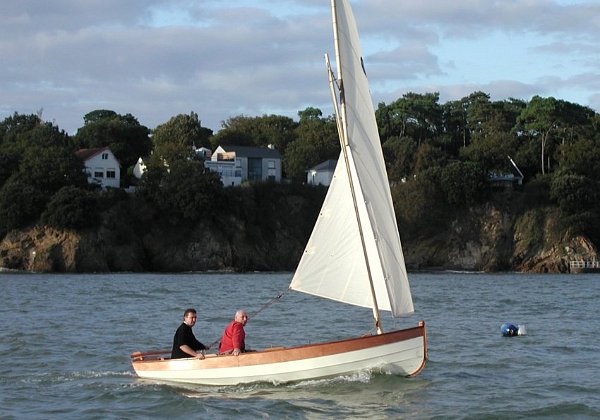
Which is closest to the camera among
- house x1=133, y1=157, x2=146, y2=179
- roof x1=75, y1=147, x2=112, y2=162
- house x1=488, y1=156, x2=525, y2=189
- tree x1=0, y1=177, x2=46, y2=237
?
tree x1=0, y1=177, x2=46, y2=237

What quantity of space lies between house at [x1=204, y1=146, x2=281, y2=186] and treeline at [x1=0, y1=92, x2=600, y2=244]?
3.49 m

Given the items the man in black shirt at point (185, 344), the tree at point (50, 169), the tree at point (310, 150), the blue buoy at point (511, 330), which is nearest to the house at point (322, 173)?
the tree at point (310, 150)

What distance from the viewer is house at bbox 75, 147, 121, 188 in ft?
371

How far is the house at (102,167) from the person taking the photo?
11306cm

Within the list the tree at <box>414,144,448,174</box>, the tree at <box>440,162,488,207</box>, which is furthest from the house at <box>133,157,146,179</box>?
the tree at <box>440,162,488,207</box>

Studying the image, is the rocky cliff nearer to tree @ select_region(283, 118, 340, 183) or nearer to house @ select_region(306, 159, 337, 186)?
house @ select_region(306, 159, 337, 186)

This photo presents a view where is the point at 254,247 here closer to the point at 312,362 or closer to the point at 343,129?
the point at 343,129

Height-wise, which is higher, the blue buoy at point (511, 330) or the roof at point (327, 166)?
the roof at point (327, 166)

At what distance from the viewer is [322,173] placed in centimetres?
12794

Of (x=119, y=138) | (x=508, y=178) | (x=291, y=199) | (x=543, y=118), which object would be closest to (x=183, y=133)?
(x=119, y=138)

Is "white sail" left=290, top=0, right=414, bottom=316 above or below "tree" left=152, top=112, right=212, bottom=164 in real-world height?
below

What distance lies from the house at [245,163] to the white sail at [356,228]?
103184 mm

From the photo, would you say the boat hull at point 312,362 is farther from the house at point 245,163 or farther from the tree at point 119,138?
the tree at point 119,138

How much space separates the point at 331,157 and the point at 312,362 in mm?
113872
